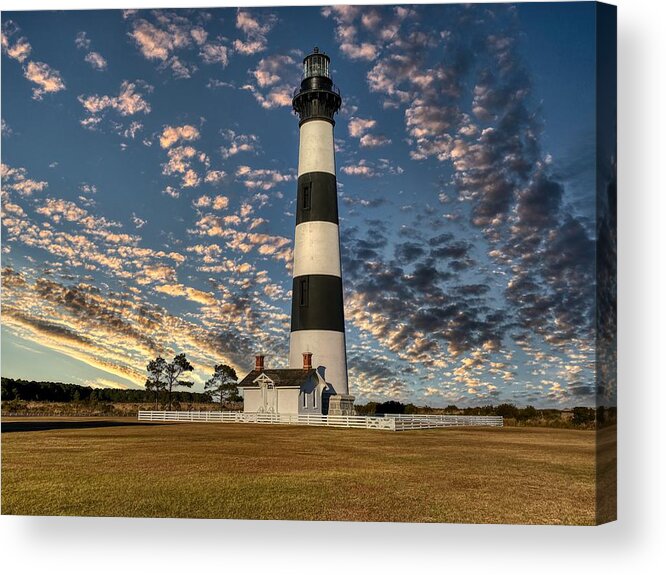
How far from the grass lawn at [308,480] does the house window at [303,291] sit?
8261 millimetres

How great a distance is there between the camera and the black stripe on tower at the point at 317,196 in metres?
27.7

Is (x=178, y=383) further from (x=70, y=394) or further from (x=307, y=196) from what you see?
(x=307, y=196)

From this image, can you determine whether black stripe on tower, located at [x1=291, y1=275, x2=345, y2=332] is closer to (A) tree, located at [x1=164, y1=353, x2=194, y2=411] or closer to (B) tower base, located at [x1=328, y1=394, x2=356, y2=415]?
(B) tower base, located at [x1=328, y1=394, x2=356, y2=415]

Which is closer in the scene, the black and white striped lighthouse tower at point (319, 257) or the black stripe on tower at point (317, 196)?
the black and white striped lighthouse tower at point (319, 257)

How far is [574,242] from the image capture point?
15.8 m

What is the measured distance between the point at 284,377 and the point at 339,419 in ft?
9.61

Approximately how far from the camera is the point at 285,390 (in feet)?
96.7

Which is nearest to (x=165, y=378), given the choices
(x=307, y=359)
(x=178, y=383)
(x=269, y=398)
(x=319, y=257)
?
(x=178, y=383)

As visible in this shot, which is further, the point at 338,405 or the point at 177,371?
the point at 177,371

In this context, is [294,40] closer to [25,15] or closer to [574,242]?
[25,15]

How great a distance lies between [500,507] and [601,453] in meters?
2.29

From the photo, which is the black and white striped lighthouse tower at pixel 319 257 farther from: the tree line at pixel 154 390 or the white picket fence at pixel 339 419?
the tree line at pixel 154 390

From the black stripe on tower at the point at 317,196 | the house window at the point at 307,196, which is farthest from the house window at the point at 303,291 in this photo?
the house window at the point at 307,196

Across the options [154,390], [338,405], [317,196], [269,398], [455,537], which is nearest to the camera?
[455,537]
